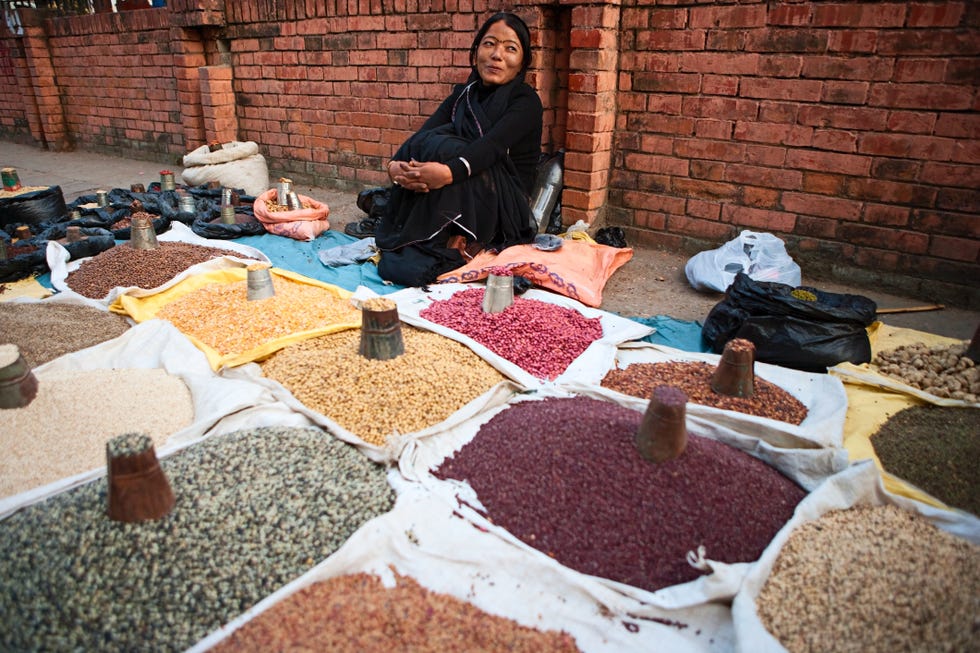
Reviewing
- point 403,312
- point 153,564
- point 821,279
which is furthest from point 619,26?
point 153,564

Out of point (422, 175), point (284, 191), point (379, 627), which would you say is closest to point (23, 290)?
point (284, 191)

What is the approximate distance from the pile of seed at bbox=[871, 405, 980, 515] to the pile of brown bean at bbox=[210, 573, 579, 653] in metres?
1.28

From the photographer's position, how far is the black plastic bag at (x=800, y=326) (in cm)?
266

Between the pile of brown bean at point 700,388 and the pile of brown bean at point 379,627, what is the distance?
117cm

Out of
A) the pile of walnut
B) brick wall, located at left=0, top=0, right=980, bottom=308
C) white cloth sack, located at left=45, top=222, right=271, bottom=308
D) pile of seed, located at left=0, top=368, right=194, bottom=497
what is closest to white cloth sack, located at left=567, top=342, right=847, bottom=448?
the pile of walnut

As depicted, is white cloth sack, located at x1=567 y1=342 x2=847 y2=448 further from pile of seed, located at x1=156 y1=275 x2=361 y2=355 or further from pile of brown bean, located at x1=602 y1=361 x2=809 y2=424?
pile of seed, located at x1=156 y1=275 x2=361 y2=355

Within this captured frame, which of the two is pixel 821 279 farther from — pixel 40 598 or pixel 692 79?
pixel 40 598

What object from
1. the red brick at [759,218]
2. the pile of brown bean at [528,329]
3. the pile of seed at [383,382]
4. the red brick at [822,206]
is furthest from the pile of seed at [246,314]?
the red brick at [822,206]

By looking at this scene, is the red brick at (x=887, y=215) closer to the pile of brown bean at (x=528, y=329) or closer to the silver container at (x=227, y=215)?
the pile of brown bean at (x=528, y=329)

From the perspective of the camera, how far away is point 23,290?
3584 mm

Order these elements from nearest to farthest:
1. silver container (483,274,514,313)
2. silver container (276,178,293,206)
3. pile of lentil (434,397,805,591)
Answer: pile of lentil (434,397,805,591), silver container (483,274,514,313), silver container (276,178,293,206)

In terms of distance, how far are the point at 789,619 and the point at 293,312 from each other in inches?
89.8

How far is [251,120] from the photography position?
20.9 feet

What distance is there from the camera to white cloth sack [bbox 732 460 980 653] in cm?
153
